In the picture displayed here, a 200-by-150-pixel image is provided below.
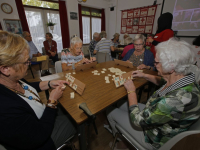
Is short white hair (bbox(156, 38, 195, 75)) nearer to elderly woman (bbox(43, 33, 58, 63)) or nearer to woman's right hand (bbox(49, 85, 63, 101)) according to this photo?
woman's right hand (bbox(49, 85, 63, 101))

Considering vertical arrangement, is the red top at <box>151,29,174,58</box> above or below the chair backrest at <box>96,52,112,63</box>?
above

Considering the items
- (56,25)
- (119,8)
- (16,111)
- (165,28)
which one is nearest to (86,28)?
(56,25)

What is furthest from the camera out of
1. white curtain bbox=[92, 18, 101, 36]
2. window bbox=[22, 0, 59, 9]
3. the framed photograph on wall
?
white curtain bbox=[92, 18, 101, 36]

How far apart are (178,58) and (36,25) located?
6247 mm

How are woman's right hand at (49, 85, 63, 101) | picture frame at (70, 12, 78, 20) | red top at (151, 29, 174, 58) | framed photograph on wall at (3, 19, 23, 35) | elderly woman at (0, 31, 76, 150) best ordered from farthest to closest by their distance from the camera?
picture frame at (70, 12, 78, 20)
framed photograph on wall at (3, 19, 23, 35)
red top at (151, 29, 174, 58)
woman's right hand at (49, 85, 63, 101)
elderly woman at (0, 31, 76, 150)

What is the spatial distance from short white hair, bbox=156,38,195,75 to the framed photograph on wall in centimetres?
563

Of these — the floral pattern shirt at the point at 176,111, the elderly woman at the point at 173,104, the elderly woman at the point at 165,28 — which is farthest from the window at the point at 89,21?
the floral pattern shirt at the point at 176,111

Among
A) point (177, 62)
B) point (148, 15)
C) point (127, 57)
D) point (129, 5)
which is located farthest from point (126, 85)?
point (129, 5)

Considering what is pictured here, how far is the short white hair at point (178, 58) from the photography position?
Result: 29.9 inches

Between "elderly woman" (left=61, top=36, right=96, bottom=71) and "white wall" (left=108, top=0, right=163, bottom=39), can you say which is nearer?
"elderly woman" (left=61, top=36, right=96, bottom=71)

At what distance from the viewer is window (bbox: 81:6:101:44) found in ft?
21.5

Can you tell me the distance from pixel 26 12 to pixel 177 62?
6.27 meters

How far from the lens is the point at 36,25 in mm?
5082

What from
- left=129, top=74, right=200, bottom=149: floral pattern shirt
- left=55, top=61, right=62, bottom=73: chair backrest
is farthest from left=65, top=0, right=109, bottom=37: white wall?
left=129, top=74, right=200, bottom=149: floral pattern shirt
